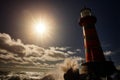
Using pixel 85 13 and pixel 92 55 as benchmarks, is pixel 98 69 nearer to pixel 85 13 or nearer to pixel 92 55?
pixel 92 55

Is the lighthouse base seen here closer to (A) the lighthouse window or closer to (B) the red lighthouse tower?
(B) the red lighthouse tower

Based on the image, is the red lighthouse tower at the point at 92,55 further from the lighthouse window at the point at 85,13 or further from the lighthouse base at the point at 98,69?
the lighthouse window at the point at 85,13

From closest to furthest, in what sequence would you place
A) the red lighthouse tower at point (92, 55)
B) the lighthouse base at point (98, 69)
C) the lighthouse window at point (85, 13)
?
1. the lighthouse base at point (98, 69)
2. the red lighthouse tower at point (92, 55)
3. the lighthouse window at point (85, 13)

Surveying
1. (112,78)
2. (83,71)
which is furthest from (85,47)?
(112,78)

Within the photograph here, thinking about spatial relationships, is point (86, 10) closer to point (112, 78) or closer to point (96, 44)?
point (96, 44)

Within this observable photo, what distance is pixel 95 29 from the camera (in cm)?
3197

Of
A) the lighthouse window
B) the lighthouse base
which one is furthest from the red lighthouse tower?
the lighthouse window

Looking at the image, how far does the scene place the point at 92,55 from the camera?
29.7 meters

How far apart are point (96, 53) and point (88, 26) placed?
5.25 meters

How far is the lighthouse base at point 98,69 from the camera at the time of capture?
91.9 ft

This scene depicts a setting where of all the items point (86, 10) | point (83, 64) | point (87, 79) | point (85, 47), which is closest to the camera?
point (87, 79)

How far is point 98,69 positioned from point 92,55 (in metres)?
2.68

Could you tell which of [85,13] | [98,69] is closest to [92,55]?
[98,69]

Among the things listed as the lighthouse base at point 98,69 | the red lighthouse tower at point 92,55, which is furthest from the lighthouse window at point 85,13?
the lighthouse base at point 98,69
